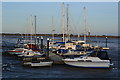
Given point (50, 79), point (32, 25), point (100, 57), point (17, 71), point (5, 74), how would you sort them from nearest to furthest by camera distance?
1. point (50, 79)
2. point (5, 74)
3. point (17, 71)
4. point (100, 57)
5. point (32, 25)

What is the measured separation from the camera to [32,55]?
37250 mm

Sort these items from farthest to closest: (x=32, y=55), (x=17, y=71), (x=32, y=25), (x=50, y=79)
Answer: (x=32, y=25) → (x=32, y=55) → (x=17, y=71) → (x=50, y=79)

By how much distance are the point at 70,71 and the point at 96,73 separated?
2.74m

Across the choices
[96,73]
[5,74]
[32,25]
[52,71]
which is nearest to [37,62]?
[52,71]

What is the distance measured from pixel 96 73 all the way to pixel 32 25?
122ft

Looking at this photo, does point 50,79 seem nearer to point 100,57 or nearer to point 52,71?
point 52,71

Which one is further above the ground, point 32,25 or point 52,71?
point 32,25

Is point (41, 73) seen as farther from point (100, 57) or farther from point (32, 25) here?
point (32, 25)

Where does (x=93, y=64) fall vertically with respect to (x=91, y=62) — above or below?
below

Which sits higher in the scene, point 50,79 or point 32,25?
point 32,25

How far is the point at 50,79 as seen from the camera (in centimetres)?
2386

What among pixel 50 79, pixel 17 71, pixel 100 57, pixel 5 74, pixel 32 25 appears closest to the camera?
pixel 50 79

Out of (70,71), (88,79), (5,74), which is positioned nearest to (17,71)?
(5,74)

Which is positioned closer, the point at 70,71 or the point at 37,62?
the point at 70,71
